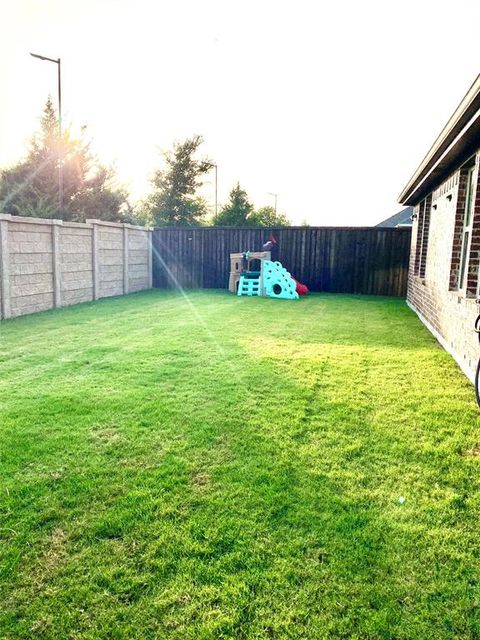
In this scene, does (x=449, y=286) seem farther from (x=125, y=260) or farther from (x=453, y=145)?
(x=125, y=260)

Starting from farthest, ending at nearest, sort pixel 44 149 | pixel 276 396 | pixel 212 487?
1. pixel 44 149
2. pixel 276 396
3. pixel 212 487

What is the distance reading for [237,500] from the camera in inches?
91.5

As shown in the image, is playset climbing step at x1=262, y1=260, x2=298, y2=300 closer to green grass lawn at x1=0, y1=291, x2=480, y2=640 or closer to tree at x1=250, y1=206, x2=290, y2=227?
green grass lawn at x1=0, y1=291, x2=480, y2=640

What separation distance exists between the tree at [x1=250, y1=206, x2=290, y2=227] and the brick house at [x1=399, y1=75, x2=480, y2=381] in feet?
73.6

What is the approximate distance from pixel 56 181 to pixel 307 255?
54.5 feet

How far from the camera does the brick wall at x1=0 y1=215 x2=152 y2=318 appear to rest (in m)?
7.91

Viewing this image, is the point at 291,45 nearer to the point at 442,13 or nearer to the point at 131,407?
the point at 442,13

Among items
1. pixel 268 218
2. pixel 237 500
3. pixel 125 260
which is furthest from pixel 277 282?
pixel 268 218

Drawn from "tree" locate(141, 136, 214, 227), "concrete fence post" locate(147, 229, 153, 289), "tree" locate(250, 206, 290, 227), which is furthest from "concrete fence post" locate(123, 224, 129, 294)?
"tree" locate(141, 136, 214, 227)

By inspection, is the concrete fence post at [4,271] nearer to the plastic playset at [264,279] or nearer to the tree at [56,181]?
the plastic playset at [264,279]

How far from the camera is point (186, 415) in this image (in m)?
3.47

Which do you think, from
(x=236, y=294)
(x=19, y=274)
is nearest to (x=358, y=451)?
(x=19, y=274)

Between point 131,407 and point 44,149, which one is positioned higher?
point 44,149

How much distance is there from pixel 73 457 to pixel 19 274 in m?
6.36
